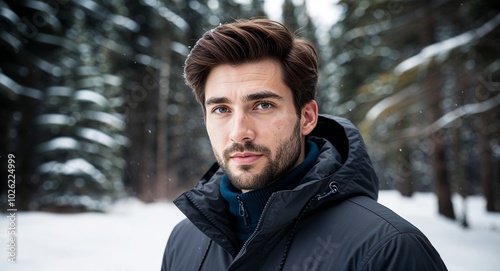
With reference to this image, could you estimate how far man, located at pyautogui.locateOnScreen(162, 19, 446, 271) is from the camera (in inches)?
63.3

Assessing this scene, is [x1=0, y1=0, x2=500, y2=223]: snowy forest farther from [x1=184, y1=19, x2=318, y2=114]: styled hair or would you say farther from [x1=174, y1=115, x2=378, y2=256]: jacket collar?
[x1=174, y1=115, x2=378, y2=256]: jacket collar

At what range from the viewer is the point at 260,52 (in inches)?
87.2

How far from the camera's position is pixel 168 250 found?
246 cm

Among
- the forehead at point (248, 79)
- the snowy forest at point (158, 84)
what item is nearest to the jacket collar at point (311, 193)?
the forehead at point (248, 79)

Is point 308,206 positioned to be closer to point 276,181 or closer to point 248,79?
point 276,181

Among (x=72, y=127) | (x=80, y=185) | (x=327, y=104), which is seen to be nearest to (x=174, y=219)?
(x=80, y=185)

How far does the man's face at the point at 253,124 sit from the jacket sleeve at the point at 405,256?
28.7 inches

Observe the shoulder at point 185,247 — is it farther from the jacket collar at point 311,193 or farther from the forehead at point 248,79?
the forehead at point 248,79

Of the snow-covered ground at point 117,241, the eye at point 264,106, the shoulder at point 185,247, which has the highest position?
the eye at point 264,106

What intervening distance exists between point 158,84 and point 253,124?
50.9ft

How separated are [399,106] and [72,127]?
31.4 feet

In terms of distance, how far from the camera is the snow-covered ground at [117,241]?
6340 millimetres

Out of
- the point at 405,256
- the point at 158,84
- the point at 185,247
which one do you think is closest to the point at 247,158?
the point at 185,247

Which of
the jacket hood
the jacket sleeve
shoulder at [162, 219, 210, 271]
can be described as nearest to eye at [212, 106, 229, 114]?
the jacket hood
